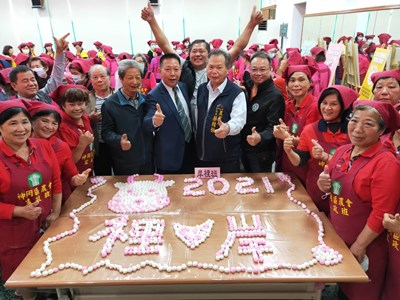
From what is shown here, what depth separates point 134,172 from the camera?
2865mm

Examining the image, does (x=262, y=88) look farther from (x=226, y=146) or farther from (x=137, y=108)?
(x=137, y=108)

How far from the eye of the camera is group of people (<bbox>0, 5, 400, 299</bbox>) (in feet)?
5.94

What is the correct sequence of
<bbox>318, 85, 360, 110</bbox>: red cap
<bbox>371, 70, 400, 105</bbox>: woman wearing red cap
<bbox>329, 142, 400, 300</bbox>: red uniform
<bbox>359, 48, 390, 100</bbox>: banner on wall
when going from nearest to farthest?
<bbox>329, 142, 400, 300</bbox>: red uniform, <bbox>318, 85, 360, 110</bbox>: red cap, <bbox>371, 70, 400, 105</bbox>: woman wearing red cap, <bbox>359, 48, 390, 100</bbox>: banner on wall

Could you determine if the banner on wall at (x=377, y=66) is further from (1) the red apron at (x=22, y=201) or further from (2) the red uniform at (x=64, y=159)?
(1) the red apron at (x=22, y=201)

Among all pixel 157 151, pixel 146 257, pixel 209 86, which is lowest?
pixel 146 257

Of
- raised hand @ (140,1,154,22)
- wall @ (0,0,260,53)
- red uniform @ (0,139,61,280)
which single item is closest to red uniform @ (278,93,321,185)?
raised hand @ (140,1,154,22)

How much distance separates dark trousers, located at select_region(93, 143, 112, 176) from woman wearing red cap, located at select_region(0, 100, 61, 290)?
32.5 inches

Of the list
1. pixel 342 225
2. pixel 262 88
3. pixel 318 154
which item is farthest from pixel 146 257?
pixel 262 88

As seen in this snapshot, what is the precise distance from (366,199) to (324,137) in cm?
64

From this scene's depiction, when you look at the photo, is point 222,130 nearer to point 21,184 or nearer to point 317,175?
point 317,175

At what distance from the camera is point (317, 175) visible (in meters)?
2.40

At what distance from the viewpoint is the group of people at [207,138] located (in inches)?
71.3

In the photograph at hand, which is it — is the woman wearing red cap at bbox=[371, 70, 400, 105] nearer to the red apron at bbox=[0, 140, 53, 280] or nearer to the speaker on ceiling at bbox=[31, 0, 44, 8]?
the red apron at bbox=[0, 140, 53, 280]

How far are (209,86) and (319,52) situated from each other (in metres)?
3.68
